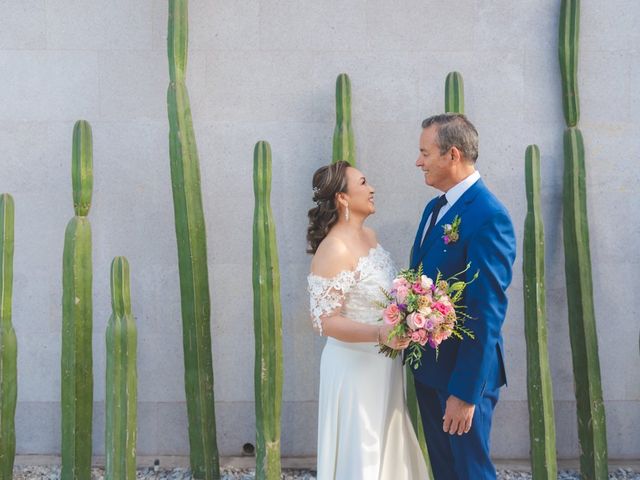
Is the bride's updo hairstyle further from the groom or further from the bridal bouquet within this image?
the bridal bouquet

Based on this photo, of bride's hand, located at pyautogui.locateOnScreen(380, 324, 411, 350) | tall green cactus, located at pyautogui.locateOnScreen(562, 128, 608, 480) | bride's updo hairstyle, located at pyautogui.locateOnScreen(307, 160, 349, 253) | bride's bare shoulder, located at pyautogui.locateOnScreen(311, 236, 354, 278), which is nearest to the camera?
bride's hand, located at pyautogui.locateOnScreen(380, 324, 411, 350)

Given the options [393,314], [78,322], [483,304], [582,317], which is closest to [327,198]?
[393,314]

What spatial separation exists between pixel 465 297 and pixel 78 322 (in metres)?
1.96

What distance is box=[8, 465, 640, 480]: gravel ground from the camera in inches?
151

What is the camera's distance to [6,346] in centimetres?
347

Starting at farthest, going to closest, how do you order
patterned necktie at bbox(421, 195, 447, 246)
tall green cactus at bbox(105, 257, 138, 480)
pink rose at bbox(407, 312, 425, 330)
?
tall green cactus at bbox(105, 257, 138, 480) → patterned necktie at bbox(421, 195, 447, 246) → pink rose at bbox(407, 312, 425, 330)

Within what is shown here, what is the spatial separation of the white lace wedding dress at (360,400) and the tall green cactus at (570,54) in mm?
1624

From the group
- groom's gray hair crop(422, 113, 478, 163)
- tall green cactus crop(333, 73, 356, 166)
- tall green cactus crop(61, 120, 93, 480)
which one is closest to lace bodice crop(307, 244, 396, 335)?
groom's gray hair crop(422, 113, 478, 163)

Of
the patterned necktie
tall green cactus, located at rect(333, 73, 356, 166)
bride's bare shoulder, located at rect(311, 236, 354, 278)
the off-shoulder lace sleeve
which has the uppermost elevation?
tall green cactus, located at rect(333, 73, 356, 166)

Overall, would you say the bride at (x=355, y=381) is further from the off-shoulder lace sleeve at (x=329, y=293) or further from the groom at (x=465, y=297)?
the groom at (x=465, y=297)

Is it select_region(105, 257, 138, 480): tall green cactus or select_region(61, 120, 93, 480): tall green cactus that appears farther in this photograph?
select_region(61, 120, 93, 480): tall green cactus

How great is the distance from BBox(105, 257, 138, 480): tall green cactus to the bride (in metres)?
0.99

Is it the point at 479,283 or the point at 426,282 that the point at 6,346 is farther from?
the point at 479,283

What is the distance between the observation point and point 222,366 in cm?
395
